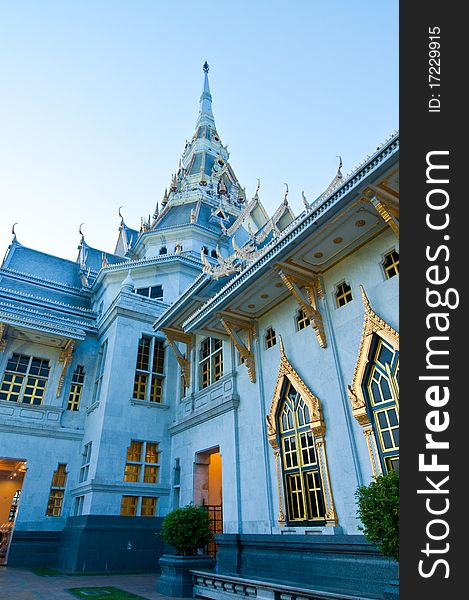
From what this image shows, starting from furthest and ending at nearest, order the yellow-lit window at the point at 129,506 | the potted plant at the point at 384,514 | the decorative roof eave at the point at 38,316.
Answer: the decorative roof eave at the point at 38,316
the yellow-lit window at the point at 129,506
the potted plant at the point at 384,514

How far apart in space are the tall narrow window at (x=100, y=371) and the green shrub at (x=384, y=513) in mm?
14679

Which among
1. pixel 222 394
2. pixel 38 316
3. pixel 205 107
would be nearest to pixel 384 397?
pixel 222 394

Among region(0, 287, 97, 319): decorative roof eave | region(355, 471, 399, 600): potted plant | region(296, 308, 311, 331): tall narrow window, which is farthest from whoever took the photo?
region(0, 287, 97, 319): decorative roof eave

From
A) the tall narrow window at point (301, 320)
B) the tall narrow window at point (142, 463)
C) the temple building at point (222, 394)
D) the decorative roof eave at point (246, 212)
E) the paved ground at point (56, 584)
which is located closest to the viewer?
the temple building at point (222, 394)

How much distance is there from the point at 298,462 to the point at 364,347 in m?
3.87

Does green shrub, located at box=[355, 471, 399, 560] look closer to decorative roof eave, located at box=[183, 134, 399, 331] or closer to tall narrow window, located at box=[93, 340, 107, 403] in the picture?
decorative roof eave, located at box=[183, 134, 399, 331]

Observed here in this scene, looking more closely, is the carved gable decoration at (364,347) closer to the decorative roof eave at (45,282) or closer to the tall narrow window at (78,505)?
the tall narrow window at (78,505)

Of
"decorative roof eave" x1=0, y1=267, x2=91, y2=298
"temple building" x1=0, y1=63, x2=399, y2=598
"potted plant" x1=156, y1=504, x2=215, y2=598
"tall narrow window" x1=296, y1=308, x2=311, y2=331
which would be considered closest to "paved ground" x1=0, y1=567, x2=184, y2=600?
"potted plant" x1=156, y1=504, x2=215, y2=598

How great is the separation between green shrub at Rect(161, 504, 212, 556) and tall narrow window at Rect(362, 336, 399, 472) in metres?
6.08

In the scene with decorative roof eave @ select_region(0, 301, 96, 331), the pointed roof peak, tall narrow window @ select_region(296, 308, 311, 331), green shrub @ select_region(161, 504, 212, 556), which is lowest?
green shrub @ select_region(161, 504, 212, 556)

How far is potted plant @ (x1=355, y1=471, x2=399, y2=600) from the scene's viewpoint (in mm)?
5843

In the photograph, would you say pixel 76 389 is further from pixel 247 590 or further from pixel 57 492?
pixel 247 590

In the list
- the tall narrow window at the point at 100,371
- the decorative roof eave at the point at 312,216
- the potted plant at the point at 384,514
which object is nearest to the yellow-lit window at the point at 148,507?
the tall narrow window at the point at 100,371

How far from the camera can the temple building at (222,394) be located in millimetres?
9219
